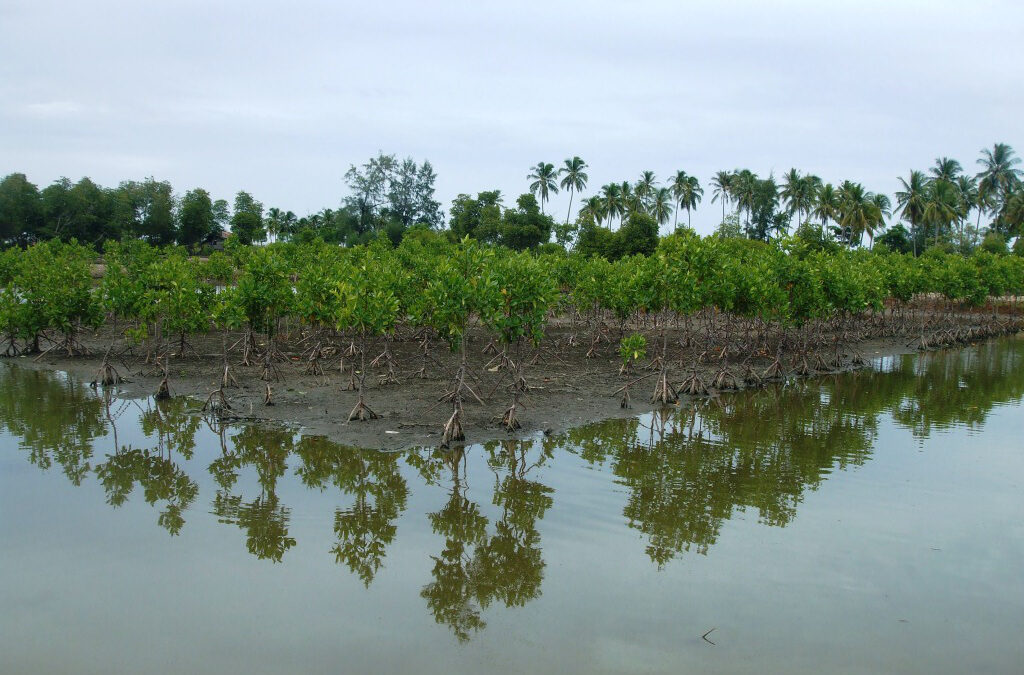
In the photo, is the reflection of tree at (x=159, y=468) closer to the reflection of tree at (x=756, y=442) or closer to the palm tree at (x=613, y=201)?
the reflection of tree at (x=756, y=442)

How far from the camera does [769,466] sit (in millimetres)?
14422

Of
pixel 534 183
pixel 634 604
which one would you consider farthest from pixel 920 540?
pixel 534 183

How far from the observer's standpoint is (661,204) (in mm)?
79250

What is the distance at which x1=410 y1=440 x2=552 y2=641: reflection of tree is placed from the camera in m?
8.66

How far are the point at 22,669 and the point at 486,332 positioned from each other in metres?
26.9

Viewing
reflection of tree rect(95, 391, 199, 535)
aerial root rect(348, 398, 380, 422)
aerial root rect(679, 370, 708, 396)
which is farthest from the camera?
aerial root rect(679, 370, 708, 396)

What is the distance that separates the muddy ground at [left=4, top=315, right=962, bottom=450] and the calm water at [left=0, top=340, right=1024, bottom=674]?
44.5 inches

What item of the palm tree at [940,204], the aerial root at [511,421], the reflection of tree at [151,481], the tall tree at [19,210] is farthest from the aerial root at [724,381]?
the tall tree at [19,210]

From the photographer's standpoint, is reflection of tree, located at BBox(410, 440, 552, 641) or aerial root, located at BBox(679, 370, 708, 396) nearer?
reflection of tree, located at BBox(410, 440, 552, 641)

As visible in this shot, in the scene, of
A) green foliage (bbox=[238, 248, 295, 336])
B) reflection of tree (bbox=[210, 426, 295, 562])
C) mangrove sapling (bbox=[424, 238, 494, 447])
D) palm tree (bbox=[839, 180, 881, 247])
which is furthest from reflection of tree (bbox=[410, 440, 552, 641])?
palm tree (bbox=[839, 180, 881, 247])

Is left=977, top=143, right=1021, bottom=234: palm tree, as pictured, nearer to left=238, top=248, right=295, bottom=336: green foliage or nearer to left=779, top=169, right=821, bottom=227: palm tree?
left=779, top=169, right=821, bottom=227: palm tree

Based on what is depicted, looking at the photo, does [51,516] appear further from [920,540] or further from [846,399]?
[846,399]

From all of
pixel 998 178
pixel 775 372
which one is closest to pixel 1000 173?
pixel 998 178

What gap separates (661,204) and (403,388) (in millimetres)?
64491
